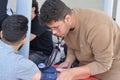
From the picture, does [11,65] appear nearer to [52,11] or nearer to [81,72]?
[52,11]

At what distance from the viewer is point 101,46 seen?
242cm

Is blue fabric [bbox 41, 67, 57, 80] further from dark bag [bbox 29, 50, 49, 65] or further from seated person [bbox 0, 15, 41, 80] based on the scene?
dark bag [bbox 29, 50, 49, 65]

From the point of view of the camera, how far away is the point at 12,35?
7.31ft

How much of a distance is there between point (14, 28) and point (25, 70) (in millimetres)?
320

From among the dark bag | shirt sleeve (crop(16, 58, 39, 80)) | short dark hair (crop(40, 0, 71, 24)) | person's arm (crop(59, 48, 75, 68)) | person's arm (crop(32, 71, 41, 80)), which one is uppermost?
short dark hair (crop(40, 0, 71, 24))

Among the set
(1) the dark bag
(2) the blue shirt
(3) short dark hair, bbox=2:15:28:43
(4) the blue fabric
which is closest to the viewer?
(2) the blue shirt

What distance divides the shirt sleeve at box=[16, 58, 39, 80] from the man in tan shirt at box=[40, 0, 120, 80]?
0.30 metres

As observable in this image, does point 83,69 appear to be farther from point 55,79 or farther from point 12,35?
point 12,35

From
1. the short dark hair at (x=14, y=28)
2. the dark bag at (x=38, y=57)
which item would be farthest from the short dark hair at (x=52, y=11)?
the dark bag at (x=38, y=57)

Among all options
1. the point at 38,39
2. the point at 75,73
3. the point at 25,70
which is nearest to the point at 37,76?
the point at 25,70

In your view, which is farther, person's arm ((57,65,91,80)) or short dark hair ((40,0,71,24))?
person's arm ((57,65,91,80))

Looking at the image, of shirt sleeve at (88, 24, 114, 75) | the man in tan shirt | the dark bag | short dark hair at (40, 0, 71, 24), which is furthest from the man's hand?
the dark bag

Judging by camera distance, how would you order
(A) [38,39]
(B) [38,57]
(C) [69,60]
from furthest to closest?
→ (A) [38,39]
(B) [38,57]
(C) [69,60]

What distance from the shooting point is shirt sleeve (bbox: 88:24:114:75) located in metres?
2.40
